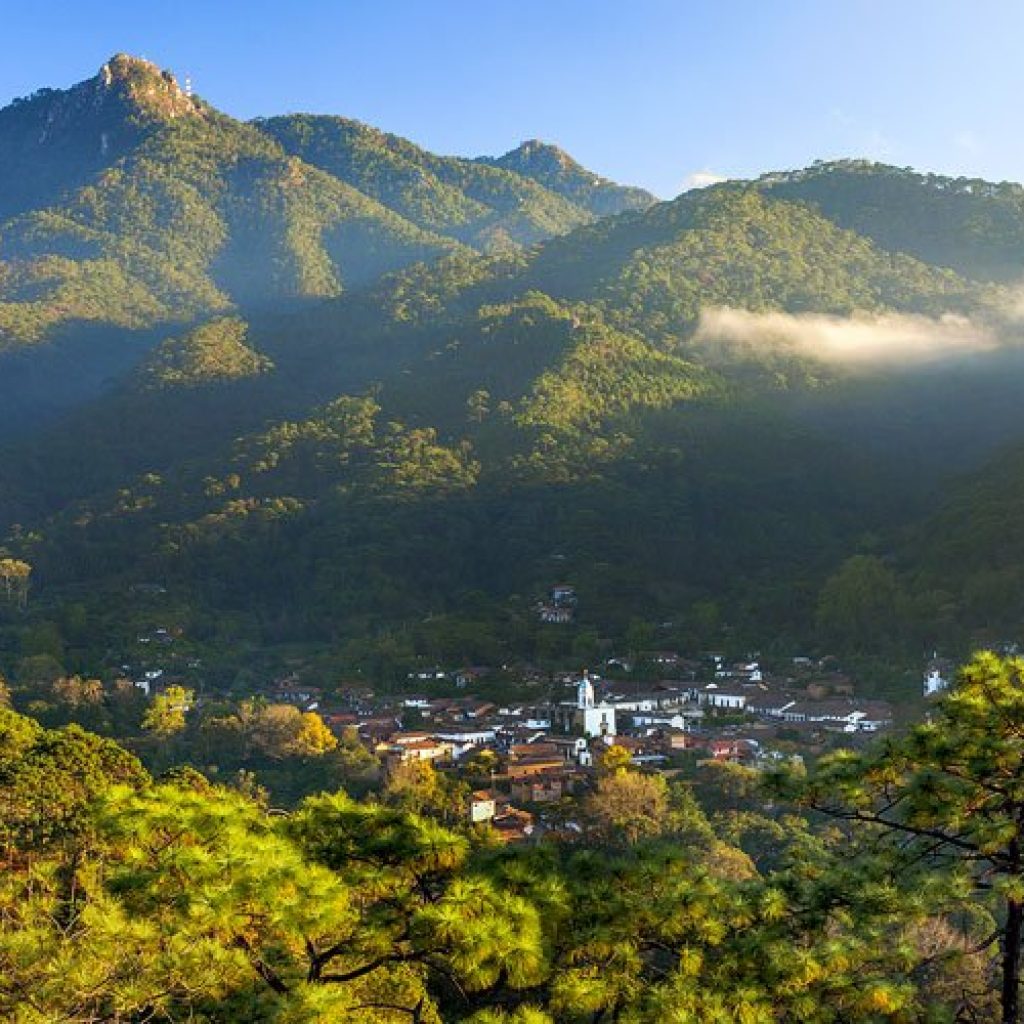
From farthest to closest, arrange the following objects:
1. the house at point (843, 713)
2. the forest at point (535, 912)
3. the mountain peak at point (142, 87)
Answer: the mountain peak at point (142, 87), the house at point (843, 713), the forest at point (535, 912)

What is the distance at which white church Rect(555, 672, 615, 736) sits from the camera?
27.4 m

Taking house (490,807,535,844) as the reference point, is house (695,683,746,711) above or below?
below

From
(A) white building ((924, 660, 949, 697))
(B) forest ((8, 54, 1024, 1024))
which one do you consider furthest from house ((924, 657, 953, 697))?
(B) forest ((8, 54, 1024, 1024))

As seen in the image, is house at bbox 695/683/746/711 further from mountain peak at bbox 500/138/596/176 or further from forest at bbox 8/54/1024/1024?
mountain peak at bbox 500/138/596/176

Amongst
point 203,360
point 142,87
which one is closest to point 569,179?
point 142,87

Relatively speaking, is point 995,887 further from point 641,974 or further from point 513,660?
point 513,660

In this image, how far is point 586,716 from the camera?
2741cm

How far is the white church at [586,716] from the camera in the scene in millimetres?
27375

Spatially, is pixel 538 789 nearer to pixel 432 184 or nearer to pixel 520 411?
pixel 520 411

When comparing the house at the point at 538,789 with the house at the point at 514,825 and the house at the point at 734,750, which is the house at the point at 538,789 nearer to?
the house at the point at 514,825

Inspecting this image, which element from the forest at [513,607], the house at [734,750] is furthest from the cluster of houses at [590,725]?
the forest at [513,607]

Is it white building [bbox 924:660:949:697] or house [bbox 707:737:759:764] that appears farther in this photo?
white building [bbox 924:660:949:697]

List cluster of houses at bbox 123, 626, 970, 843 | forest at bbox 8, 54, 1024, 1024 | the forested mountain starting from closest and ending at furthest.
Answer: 1. forest at bbox 8, 54, 1024, 1024
2. cluster of houses at bbox 123, 626, 970, 843
3. the forested mountain

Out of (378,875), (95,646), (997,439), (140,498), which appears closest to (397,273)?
(140,498)
